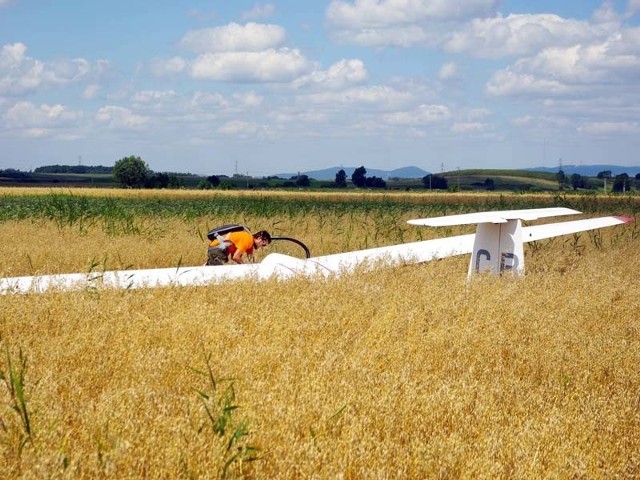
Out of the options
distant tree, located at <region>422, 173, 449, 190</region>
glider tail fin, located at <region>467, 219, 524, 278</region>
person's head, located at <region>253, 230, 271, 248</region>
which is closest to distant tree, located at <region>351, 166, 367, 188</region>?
distant tree, located at <region>422, 173, 449, 190</region>

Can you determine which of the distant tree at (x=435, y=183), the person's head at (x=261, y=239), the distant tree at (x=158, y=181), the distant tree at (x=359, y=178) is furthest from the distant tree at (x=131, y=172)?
the person's head at (x=261, y=239)

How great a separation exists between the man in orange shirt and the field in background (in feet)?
8.27

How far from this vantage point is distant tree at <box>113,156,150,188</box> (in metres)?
96.4

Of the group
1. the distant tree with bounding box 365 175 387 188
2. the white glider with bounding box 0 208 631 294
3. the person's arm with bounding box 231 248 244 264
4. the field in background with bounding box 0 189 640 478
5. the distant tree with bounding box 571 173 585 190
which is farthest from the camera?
the distant tree with bounding box 571 173 585 190

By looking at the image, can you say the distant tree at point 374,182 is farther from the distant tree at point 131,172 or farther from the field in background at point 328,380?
the field in background at point 328,380

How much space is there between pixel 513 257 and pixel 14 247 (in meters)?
7.74

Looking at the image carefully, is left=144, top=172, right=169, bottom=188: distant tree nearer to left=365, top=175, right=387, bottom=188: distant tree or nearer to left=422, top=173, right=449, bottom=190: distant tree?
left=365, top=175, right=387, bottom=188: distant tree

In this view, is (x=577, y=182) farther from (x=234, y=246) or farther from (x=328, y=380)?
(x=328, y=380)

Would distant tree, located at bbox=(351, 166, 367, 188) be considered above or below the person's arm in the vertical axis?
above

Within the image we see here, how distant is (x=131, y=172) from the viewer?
98.8 meters

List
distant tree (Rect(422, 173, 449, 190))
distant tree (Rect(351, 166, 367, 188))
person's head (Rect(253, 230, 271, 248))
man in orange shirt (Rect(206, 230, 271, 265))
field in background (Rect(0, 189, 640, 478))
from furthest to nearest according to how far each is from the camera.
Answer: distant tree (Rect(422, 173, 449, 190)), distant tree (Rect(351, 166, 367, 188)), person's head (Rect(253, 230, 271, 248)), man in orange shirt (Rect(206, 230, 271, 265)), field in background (Rect(0, 189, 640, 478))

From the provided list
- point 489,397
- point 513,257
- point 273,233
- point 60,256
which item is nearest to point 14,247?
point 60,256

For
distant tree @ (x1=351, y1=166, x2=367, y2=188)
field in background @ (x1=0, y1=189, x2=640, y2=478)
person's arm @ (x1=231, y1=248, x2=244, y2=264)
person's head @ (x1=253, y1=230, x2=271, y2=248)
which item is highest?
distant tree @ (x1=351, y1=166, x2=367, y2=188)

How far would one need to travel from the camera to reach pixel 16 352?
453cm
